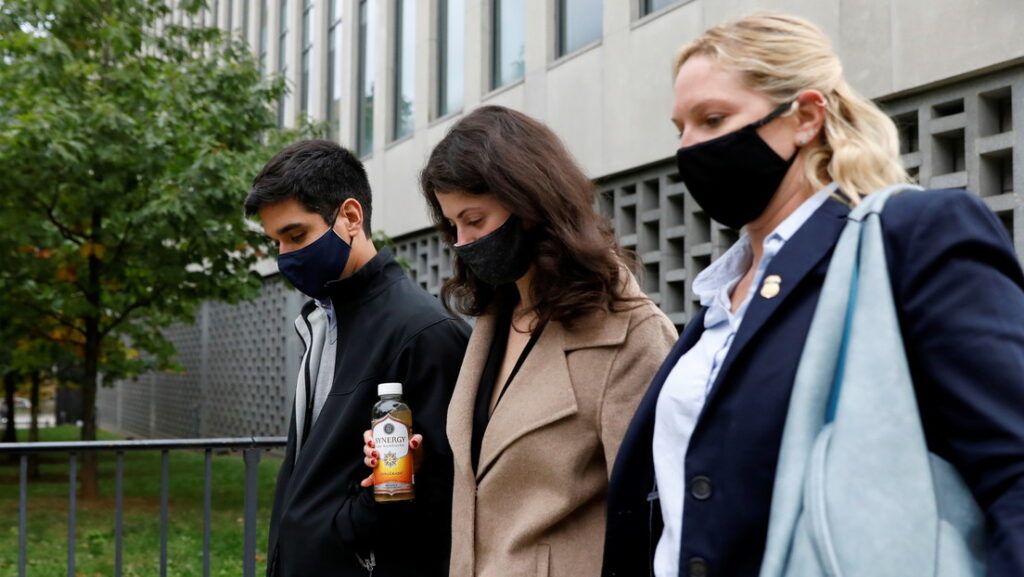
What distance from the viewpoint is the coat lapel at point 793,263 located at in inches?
66.6

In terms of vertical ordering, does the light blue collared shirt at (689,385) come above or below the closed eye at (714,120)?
below

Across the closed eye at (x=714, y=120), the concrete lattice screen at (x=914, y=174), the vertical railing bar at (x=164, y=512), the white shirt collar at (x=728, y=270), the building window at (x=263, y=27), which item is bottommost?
the vertical railing bar at (x=164, y=512)

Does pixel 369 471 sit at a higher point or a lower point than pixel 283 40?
lower

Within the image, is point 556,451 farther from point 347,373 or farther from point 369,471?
point 347,373

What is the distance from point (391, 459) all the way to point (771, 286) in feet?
3.67

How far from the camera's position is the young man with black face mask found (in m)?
2.71

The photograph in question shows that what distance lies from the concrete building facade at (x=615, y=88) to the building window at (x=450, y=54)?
0.03 m

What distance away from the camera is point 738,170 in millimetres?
1825

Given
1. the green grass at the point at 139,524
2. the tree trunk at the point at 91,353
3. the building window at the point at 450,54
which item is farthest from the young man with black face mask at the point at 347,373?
the building window at the point at 450,54

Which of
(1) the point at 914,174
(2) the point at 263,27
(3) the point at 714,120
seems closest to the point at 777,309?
(3) the point at 714,120

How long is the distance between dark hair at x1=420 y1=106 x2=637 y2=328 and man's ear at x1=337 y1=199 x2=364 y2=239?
59 centimetres

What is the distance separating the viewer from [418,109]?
14.3 m

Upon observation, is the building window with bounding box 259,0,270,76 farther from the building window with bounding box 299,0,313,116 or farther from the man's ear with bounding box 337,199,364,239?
the man's ear with bounding box 337,199,364,239

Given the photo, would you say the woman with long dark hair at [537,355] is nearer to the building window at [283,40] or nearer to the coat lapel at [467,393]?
the coat lapel at [467,393]
